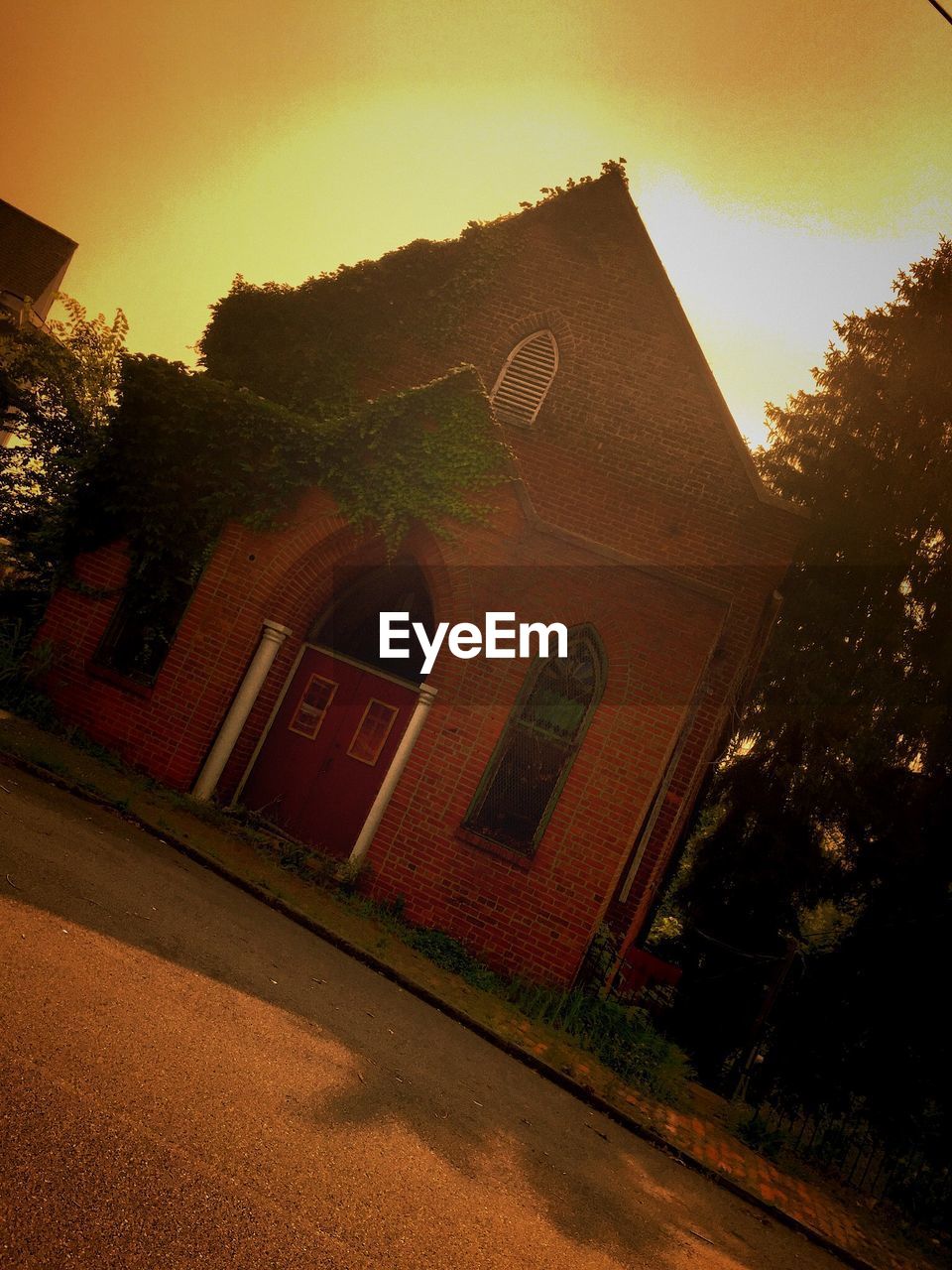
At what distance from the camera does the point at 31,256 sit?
31.2 metres

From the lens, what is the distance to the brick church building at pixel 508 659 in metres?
9.22

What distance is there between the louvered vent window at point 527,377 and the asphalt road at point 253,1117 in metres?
8.83

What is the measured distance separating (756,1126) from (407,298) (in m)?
12.7

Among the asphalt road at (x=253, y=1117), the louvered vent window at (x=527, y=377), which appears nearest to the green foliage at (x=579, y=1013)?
the asphalt road at (x=253, y=1117)

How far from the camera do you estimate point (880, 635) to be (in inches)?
670

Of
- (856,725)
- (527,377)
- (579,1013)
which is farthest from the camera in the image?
(856,725)

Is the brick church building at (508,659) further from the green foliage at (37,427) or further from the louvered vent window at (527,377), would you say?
the green foliage at (37,427)

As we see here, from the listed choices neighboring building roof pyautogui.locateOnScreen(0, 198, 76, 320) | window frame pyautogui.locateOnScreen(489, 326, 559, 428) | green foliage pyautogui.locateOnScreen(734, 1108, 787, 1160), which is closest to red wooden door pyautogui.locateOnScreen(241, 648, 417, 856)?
window frame pyautogui.locateOnScreen(489, 326, 559, 428)

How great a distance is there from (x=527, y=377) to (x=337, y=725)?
6654mm

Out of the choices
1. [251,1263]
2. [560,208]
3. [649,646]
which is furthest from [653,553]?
[251,1263]

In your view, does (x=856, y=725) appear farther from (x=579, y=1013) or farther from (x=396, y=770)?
(x=396, y=770)

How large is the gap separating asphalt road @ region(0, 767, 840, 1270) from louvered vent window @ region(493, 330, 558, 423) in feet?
29.0

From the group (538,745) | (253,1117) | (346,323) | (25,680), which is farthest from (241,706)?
(253,1117)

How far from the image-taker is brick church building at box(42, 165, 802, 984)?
9.22 m
